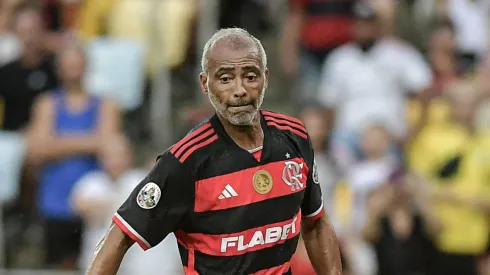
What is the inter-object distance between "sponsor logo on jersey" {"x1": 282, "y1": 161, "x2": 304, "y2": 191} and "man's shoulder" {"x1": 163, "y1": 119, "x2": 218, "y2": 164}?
1.12 feet

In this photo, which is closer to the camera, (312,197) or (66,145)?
(312,197)

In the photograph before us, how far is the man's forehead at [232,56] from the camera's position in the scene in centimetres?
418

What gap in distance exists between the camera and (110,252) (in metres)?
4.21

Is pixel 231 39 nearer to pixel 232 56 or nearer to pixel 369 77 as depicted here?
pixel 232 56

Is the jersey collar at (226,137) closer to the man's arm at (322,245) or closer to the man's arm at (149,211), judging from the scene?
the man's arm at (149,211)

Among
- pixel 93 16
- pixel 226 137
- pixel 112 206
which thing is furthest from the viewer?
pixel 93 16

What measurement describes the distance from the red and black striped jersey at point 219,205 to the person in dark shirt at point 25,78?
18.0ft

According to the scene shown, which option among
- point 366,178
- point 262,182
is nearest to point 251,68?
point 262,182

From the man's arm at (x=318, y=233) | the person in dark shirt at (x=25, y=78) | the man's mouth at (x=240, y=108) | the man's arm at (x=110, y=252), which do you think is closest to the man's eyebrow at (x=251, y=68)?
the man's mouth at (x=240, y=108)

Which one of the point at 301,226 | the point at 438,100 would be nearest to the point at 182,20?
the point at 438,100

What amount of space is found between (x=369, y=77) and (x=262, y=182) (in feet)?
17.3

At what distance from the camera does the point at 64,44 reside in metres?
9.80

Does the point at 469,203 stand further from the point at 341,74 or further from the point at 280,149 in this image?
the point at 280,149

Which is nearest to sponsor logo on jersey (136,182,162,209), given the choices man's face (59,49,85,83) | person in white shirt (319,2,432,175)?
man's face (59,49,85,83)
